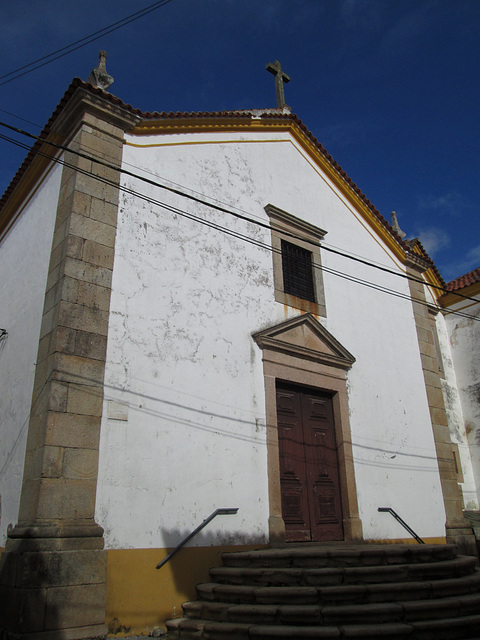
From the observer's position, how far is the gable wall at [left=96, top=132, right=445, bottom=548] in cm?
563

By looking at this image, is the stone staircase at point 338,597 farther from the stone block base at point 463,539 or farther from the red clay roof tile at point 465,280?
the red clay roof tile at point 465,280

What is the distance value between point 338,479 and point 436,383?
3.39 metres

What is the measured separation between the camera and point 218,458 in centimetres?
623

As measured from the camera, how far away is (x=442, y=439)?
944 centimetres

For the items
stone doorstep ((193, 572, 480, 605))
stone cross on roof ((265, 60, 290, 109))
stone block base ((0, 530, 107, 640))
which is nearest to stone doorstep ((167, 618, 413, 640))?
stone doorstep ((193, 572, 480, 605))

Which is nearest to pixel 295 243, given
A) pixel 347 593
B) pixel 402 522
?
pixel 402 522

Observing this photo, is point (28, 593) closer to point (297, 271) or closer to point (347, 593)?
point (347, 593)

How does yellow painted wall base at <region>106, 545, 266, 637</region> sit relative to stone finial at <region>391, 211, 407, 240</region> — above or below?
below

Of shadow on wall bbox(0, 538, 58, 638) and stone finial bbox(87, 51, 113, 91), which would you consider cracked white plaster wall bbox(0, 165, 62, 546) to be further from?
stone finial bbox(87, 51, 113, 91)

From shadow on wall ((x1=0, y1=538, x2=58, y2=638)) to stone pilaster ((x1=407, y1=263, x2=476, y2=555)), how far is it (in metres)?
6.66

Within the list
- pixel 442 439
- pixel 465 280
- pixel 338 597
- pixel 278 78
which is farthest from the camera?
pixel 465 280

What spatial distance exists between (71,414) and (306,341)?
3917 mm

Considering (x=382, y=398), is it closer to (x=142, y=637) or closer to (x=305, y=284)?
(x=305, y=284)

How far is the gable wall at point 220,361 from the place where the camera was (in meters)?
5.63
